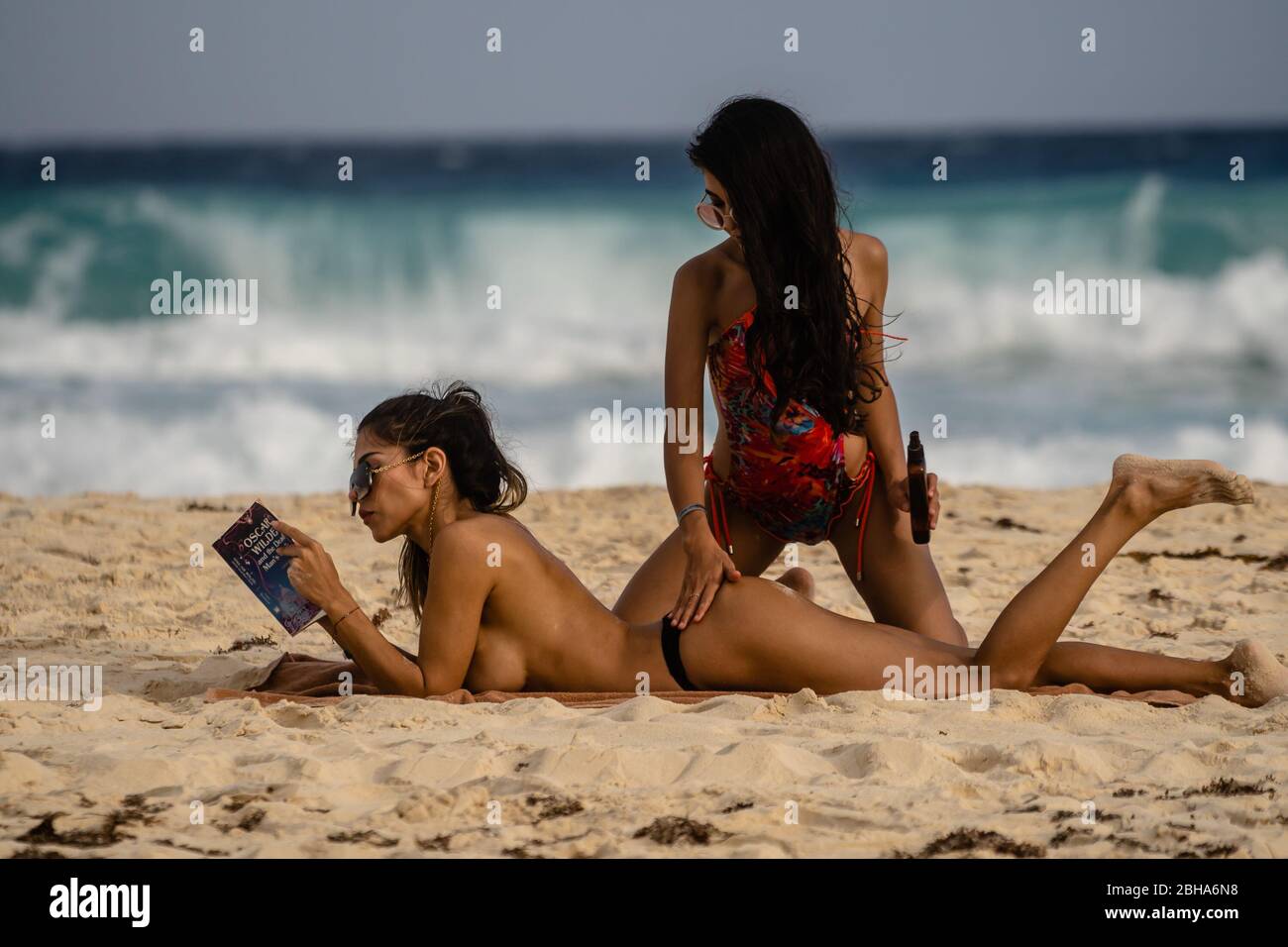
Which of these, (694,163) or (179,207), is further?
(179,207)

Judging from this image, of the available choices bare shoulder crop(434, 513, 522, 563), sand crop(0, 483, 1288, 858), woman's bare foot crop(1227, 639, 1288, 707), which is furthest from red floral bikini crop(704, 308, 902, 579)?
woman's bare foot crop(1227, 639, 1288, 707)

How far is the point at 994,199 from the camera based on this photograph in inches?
Answer: 701

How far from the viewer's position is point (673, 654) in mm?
3730

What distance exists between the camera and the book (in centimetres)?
363

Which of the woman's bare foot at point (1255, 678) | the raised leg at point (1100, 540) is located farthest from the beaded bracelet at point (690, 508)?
the woman's bare foot at point (1255, 678)

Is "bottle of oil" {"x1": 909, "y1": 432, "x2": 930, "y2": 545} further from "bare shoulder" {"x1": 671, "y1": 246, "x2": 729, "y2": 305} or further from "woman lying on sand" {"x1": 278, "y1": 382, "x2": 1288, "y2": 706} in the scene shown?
"bare shoulder" {"x1": 671, "y1": 246, "x2": 729, "y2": 305}

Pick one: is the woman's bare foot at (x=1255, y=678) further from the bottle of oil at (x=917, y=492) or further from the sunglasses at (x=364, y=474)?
the sunglasses at (x=364, y=474)

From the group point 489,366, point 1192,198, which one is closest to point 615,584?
point 489,366

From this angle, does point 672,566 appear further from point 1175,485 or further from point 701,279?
point 1175,485

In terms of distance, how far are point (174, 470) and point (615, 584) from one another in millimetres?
5285

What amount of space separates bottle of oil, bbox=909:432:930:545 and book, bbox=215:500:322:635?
1.60m

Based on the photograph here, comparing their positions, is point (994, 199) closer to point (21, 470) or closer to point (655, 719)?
point (21, 470)
